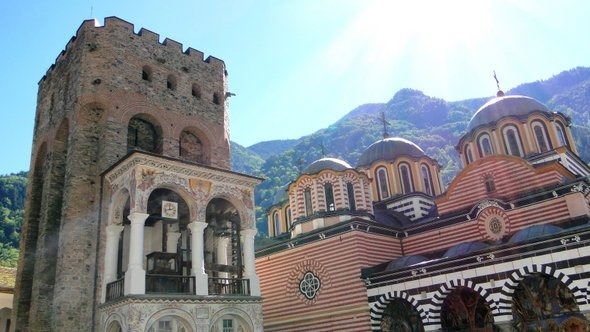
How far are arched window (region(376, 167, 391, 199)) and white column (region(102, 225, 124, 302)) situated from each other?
47.3 feet

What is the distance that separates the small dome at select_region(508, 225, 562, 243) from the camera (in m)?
14.1

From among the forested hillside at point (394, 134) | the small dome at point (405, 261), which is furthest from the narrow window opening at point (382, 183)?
→ the forested hillside at point (394, 134)

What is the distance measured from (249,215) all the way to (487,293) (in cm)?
722

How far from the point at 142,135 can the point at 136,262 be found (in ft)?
16.3

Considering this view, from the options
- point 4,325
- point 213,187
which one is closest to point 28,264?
point 4,325

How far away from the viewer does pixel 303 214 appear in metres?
20.6

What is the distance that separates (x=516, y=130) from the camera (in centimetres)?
2116

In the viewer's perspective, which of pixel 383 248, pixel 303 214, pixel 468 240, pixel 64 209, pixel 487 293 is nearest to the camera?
pixel 64 209

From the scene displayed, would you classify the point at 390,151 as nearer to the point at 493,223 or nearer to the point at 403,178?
the point at 403,178

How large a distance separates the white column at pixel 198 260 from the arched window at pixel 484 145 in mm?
14398

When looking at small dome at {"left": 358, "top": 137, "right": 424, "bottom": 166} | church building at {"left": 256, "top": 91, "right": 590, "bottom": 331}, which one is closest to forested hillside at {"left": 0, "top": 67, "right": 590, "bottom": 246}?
small dome at {"left": 358, "top": 137, "right": 424, "bottom": 166}

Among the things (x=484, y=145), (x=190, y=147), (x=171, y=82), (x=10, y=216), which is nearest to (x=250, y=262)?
(x=190, y=147)

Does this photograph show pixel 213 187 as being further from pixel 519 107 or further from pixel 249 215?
pixel 519 107

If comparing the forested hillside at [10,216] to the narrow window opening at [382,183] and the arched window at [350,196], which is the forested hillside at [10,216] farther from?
the narrow window opening at [382,183]
